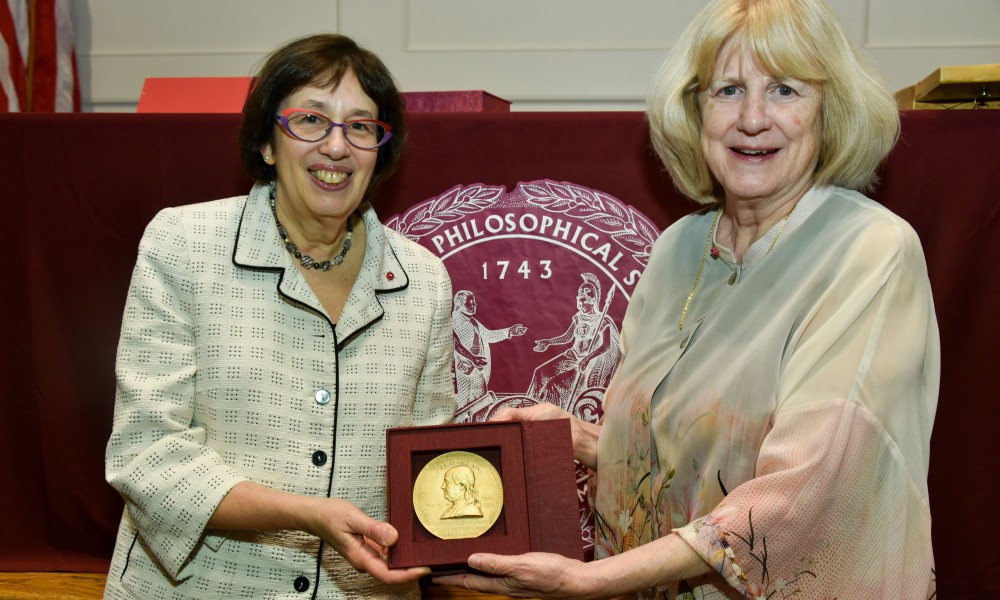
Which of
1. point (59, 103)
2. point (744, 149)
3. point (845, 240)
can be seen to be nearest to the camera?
point (845, 240)

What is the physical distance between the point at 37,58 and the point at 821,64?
3.01m

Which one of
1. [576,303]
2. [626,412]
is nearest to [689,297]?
[626,412]

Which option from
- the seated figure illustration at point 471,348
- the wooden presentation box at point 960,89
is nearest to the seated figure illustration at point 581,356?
the seated figure illustration at point 471,348

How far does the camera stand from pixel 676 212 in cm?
237

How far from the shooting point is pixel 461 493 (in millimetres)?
1659

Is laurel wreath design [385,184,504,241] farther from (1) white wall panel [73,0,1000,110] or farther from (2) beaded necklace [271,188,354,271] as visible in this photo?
(1) white wall panel [73,0,1000,110]

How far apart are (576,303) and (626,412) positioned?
1.53 feet

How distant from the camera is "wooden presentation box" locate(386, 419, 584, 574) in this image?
5.36 ft

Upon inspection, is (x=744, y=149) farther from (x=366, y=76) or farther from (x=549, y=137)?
(x=366, y=76)

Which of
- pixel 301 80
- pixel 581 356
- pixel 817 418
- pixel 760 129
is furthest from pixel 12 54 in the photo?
pixel 817 418

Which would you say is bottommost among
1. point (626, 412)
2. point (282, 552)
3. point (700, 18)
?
point (282, 552)

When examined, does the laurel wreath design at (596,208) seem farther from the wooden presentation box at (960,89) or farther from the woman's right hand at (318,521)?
the woman's right hand at (318,521)

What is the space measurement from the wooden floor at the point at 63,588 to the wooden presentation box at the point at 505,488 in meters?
0.79

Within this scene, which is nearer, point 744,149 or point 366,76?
point 744,149
